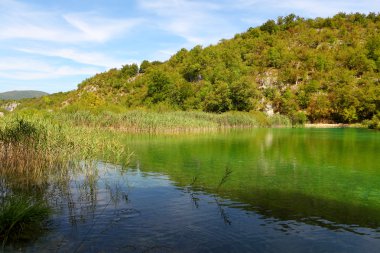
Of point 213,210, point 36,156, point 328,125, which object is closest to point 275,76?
point 328,125

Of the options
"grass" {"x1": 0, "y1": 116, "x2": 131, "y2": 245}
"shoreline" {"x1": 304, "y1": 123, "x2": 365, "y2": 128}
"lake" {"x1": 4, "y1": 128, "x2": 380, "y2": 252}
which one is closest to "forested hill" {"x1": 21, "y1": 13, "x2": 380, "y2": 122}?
"shoreline" {"x1": 304, "y1": 123, "x2": 365, "y2": 128}

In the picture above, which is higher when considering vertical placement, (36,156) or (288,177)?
(36,156)

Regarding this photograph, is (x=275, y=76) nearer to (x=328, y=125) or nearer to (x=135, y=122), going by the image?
(x=328, y=125)

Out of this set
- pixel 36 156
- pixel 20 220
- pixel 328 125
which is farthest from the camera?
pixel 328 125

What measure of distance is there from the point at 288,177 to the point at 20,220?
9790 mm

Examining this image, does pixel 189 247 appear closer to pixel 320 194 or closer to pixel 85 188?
pixel 85 188

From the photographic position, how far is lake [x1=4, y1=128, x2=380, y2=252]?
694 centimetres

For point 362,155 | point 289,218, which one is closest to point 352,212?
point 289,218

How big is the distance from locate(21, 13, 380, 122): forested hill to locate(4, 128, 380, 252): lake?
34010 millimetres

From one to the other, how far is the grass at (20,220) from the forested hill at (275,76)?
38.4m

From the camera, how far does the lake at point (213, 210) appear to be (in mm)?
6938

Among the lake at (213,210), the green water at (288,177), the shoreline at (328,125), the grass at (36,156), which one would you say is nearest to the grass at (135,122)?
the green water at (288,177)

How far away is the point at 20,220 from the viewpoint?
22.9ft

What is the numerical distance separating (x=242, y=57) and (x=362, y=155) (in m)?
77.5
